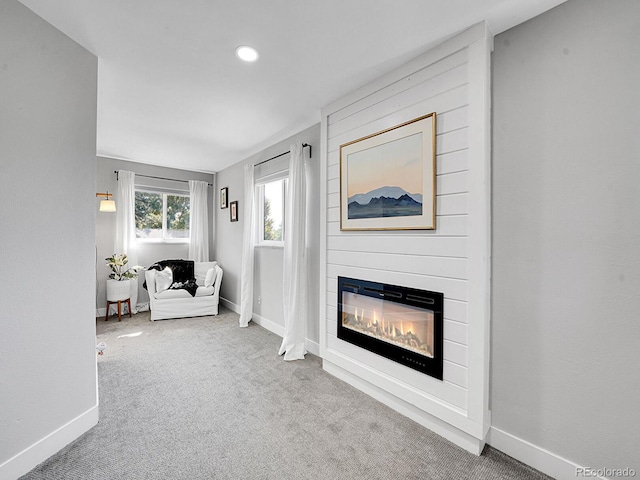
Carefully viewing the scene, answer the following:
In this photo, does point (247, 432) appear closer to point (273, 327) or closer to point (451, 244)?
point (451, 244)

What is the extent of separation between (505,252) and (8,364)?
9.51 feet

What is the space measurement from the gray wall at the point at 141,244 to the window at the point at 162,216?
6.8 inches

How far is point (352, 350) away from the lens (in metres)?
2.52

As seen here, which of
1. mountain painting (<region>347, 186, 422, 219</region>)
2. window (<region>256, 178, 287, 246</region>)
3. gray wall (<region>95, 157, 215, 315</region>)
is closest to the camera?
mountain painting (<region>347, 186, 422, 219</region>)

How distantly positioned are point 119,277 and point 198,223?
159cm

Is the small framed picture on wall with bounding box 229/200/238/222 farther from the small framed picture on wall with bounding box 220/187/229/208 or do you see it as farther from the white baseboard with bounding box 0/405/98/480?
the white baseboard with bounding box 0/405/98/480

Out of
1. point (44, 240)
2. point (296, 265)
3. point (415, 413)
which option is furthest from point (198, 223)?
point (415, 413)

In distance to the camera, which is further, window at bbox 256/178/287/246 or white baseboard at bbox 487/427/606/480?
window at bbox 256/178/287/246

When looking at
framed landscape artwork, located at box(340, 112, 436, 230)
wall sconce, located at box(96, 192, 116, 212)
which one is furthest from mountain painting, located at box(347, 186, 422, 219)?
wall sconce, located at box(96, 192, 116, 212)

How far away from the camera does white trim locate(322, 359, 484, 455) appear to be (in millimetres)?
1760

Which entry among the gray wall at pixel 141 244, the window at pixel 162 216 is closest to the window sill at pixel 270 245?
the gray wall at pixel 141 244

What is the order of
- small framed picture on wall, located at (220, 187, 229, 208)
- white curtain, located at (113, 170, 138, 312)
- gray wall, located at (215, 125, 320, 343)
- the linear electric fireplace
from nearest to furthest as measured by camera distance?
the linear electric fireplace
gray wall, located at (215, 125, 320, 343)
white curtain, located at (113, 170, 138, 312)
small framed picture on wall, located at (220, 187, 229, 208)

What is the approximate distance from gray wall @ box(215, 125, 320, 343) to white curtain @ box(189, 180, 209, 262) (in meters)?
0.25
